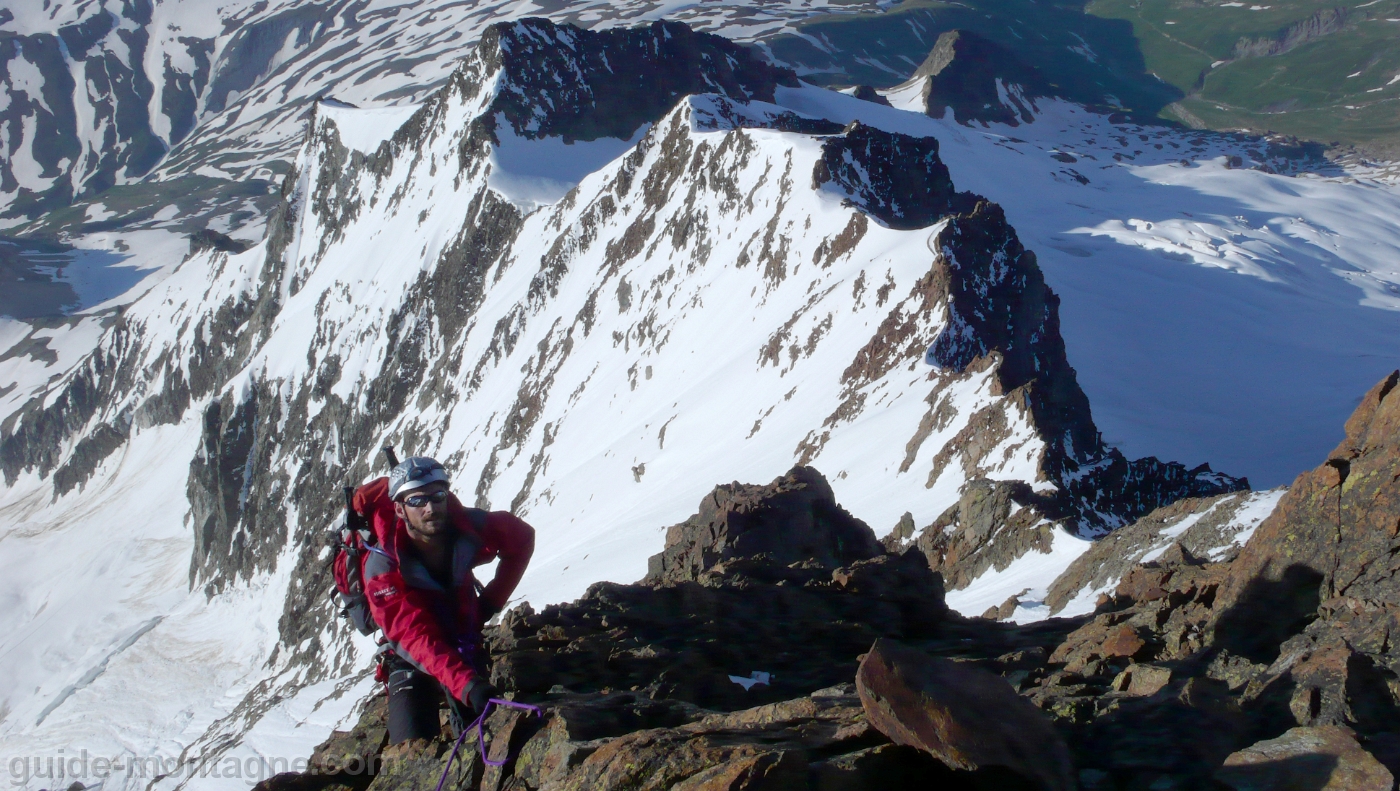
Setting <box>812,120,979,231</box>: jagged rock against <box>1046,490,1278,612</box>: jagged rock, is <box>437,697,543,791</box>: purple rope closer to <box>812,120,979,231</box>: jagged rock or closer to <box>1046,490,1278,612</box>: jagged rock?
<box>1046,490,1278,612</box>: jagged rock

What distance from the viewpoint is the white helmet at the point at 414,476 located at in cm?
704

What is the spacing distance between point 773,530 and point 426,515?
28.1 feet

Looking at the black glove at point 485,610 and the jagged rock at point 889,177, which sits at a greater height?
the black glove at point 485,610

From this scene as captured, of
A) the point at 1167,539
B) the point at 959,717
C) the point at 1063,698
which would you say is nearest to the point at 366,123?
the point at 1167,539

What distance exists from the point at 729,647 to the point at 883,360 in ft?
67.1

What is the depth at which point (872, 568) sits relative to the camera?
1134cm

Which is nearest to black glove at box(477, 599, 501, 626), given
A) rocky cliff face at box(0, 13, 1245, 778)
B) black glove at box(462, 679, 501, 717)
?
A: black glove at box(462, 679, 501, 717)

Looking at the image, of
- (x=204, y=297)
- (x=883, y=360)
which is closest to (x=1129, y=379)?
(x=883, y=360)

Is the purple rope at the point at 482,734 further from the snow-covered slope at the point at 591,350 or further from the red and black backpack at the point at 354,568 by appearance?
the snow-covered slope at the point at 591,350

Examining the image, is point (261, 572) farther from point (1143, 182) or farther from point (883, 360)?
point (1143, 182)

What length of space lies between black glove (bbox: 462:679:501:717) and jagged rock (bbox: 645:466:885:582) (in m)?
7.93

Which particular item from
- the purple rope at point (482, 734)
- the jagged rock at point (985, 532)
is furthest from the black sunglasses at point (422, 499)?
the jagged rock at point (985, 532)

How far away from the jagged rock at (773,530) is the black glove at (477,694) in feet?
26.0

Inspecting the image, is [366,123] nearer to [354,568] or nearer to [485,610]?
[354,568]
